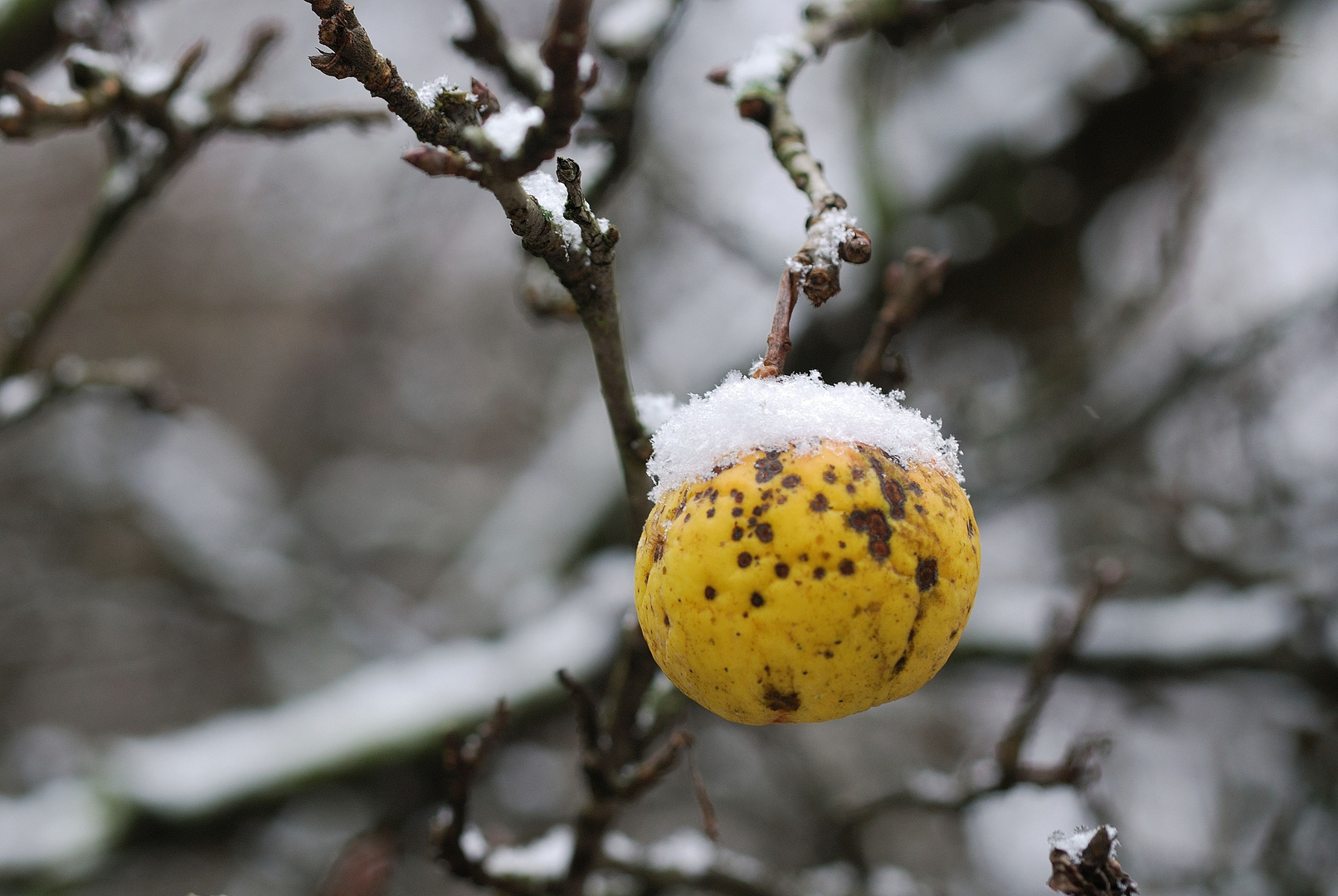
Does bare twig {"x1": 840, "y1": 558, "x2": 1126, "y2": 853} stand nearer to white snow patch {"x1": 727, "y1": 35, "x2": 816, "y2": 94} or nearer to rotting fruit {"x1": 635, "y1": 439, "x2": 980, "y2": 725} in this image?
rotting fruit {"x1": 635, "y1": 439, "x2": 980, "y2": 725}

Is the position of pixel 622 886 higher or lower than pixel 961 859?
lower

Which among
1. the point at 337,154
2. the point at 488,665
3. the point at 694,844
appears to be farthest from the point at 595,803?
the point at 337,154

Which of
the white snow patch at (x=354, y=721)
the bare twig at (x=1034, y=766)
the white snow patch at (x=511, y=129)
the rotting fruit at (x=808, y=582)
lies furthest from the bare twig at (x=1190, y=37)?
the white snow patch at (x=354, y=721)

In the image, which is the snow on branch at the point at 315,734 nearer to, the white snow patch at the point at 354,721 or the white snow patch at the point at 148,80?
the white snow patch at the point at 354,721

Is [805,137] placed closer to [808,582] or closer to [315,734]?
[808,582]

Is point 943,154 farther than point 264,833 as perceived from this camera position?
Yes

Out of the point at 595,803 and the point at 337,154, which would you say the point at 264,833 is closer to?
the point at 595,803
